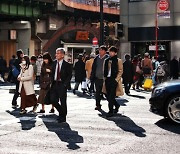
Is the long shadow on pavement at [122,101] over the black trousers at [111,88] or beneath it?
beneath

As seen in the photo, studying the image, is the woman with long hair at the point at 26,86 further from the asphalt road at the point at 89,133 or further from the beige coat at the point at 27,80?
the asphalt road at the point at 89,133

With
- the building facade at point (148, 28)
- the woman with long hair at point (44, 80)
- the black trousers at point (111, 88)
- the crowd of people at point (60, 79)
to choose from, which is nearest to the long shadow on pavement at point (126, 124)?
the crowd of people at point (60, 79)

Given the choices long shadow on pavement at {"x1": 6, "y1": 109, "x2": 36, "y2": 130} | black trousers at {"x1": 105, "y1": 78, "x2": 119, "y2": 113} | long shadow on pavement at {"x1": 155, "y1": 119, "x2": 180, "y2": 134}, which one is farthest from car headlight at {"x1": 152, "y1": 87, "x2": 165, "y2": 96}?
long shadow on pavement at {"x1": 6, "y1": 109, "x2": 36, "y2": 130}

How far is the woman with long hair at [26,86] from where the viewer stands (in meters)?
11.7

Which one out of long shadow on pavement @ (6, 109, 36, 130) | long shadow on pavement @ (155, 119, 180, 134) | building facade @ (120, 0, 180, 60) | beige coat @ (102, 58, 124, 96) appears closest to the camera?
long shadow on pavement @ (155, 119, 180, 134)

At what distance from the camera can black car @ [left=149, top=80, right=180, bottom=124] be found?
9.53m

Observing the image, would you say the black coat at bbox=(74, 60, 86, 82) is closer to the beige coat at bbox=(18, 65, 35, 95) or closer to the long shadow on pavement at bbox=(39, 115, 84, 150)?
the beige coat at bbox=(18, 65, 35, 95)

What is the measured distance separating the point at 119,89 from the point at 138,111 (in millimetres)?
1066

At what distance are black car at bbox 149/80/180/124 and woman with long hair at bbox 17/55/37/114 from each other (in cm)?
350

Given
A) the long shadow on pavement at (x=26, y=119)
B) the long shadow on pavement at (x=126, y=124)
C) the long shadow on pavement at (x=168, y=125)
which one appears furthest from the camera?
the long shadow on pavement at (x=26, y=119)

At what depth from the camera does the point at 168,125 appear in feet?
31.1

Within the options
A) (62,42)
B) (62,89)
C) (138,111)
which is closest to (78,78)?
(138,111)

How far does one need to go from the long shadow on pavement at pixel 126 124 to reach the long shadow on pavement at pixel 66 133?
1.05m

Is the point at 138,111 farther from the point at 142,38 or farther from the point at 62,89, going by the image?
the point at 142,38
